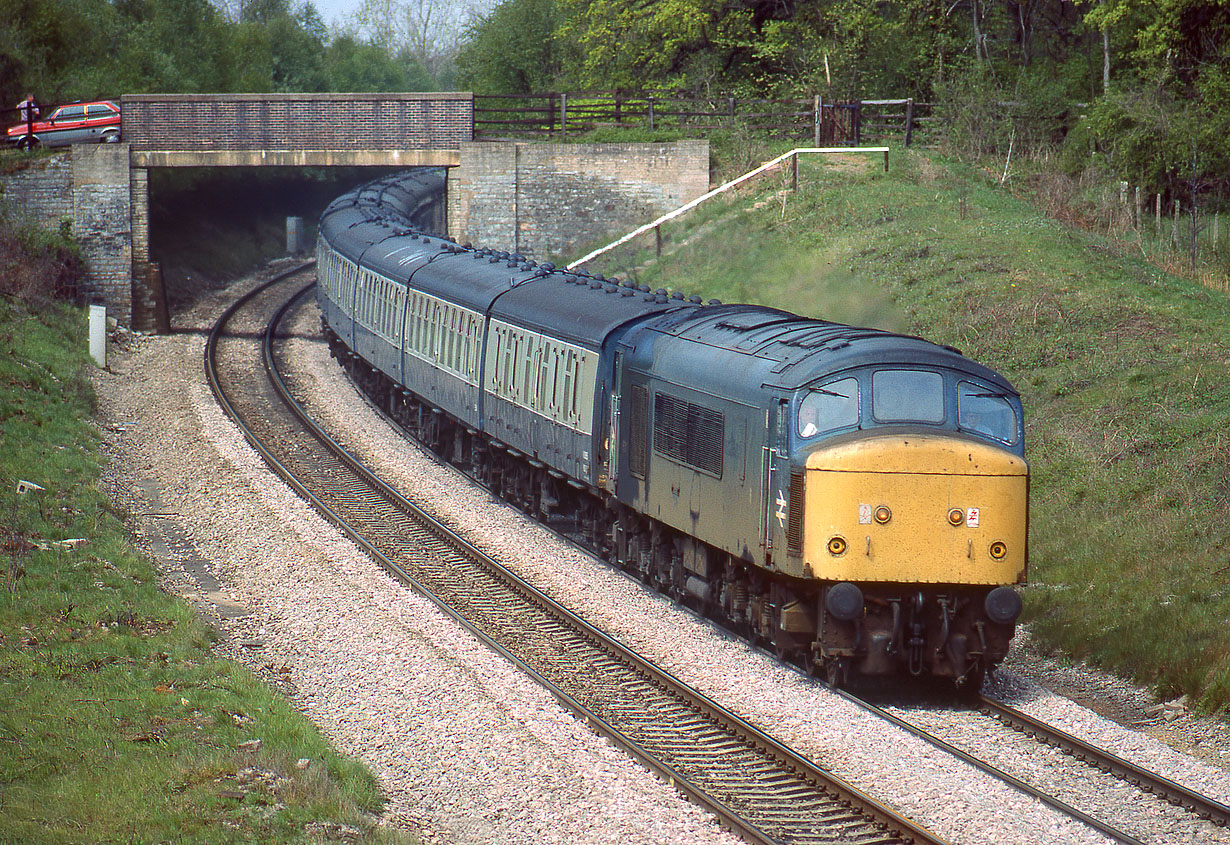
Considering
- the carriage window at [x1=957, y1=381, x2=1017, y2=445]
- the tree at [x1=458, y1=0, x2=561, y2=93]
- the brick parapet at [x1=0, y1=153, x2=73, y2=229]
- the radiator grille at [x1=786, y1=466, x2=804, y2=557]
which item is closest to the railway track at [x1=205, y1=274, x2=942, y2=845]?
the radiator grille at [x1=786, y1=466, x2=804, y2=557]

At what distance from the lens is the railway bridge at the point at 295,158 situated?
36.5m

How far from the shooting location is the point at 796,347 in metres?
12.7

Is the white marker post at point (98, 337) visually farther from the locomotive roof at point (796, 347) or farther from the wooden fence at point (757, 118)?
the locomotive roof at point (796, 347)

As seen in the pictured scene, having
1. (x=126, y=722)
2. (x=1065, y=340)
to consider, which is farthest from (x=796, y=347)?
(x=1065, y=340)

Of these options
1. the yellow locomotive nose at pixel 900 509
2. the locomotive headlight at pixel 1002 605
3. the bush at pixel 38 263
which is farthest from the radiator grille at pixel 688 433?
the bush at pixel 38 263

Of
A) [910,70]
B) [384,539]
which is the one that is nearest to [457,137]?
[910,70]

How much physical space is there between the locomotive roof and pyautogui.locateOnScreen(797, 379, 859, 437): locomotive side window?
135 millimetres

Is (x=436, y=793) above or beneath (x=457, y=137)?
beneath

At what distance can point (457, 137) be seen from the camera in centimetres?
3722

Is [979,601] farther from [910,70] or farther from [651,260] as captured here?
[910,70]

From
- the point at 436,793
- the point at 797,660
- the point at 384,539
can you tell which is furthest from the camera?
the point at 384,539

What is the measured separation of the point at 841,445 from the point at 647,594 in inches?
186

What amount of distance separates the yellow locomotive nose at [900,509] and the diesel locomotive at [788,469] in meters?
0.02

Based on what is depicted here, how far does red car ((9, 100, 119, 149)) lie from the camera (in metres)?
38.1
